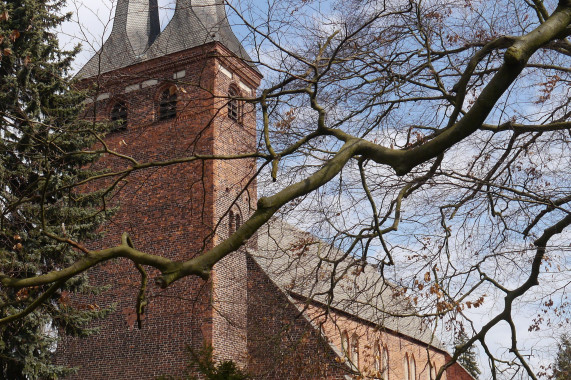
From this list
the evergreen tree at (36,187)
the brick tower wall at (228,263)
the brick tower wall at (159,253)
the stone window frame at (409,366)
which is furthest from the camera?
the stone window frame at (409,366)

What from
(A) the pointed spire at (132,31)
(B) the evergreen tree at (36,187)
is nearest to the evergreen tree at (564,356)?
(B) the evergreen tree at (36,187)

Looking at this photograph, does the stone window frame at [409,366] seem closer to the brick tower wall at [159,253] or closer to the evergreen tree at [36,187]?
the brick tower wall at [159,253]

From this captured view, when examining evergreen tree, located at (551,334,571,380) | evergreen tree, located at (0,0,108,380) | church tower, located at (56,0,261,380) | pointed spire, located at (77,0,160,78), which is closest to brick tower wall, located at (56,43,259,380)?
church tower, located at (56,0,261,380)

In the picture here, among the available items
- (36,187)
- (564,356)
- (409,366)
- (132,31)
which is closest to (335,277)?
(564,356)

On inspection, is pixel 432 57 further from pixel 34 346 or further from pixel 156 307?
pixel 156 307

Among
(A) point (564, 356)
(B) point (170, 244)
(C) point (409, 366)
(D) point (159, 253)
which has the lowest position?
(A) point (564, 356)

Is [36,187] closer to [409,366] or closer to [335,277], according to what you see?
[335,277]

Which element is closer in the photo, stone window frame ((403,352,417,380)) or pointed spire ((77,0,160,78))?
pointed spire ((77,0,160,78))

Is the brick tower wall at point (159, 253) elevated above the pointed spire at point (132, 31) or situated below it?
below

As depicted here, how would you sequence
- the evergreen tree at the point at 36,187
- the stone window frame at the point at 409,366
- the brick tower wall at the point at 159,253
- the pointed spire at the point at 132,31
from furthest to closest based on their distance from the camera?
the stone window frame at the point at 409,366, the pointed spire at the point at 132,31, the brick tower wall at the point at 159,253, the evergreen tree at the point at 36,187

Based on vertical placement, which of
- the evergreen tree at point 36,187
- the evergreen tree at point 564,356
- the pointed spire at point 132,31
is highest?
the pointed spire at point 132,31

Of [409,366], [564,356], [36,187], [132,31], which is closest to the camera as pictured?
[564,356]

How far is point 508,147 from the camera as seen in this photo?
340 inches

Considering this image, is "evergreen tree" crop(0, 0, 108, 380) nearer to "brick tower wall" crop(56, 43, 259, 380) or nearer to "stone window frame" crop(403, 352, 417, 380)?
"brick tower wall" crop(56, 43, 259, 380)
